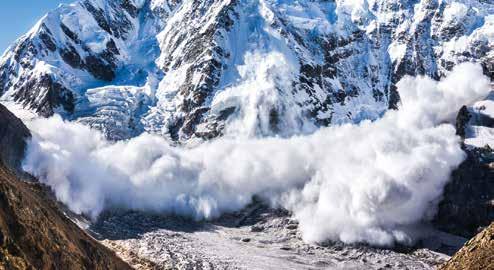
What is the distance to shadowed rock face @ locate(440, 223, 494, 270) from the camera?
43.6 meters

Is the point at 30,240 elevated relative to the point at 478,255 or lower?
elevated

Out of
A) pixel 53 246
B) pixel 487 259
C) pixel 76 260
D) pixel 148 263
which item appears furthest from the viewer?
pixel 148 263

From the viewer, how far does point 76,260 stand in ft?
311

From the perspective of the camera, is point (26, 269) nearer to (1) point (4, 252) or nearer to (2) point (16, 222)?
(1) point (4, 252)

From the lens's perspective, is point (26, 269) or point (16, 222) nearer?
point (26, 269)

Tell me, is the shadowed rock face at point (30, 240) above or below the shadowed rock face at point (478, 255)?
above

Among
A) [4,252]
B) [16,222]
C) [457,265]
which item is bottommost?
[457,265]

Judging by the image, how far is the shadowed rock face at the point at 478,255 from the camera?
143ft

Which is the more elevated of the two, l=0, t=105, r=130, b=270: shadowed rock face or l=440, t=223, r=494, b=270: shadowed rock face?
l=0, t=105, r=130, b=270: shadowed rock face

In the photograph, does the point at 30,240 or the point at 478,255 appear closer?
the point at 478,255

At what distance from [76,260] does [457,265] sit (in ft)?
197

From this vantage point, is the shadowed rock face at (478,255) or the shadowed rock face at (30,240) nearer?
the shadowed rock face at (478,255)

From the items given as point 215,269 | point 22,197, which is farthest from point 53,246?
point 215,269

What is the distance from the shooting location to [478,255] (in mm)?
44531
